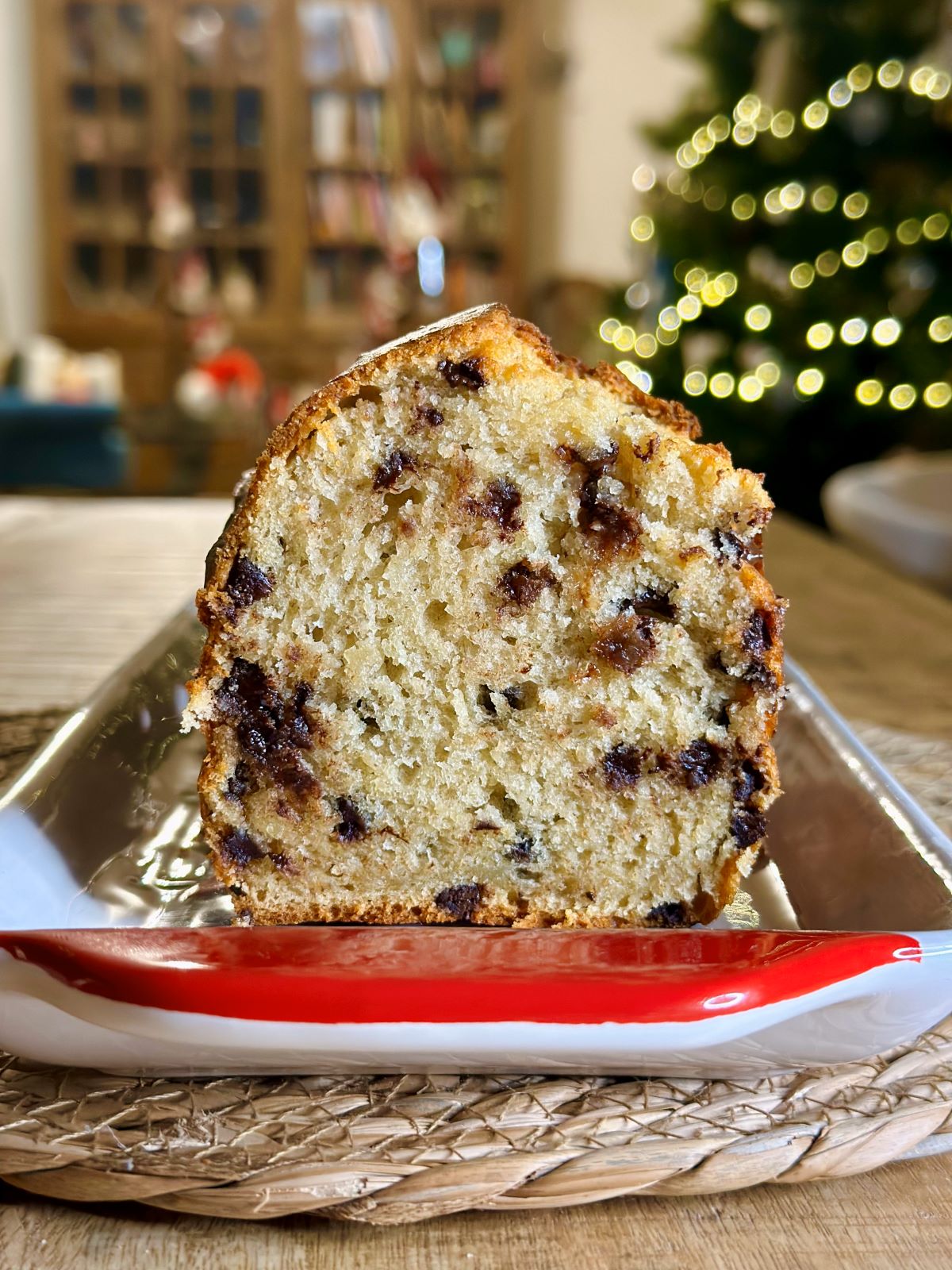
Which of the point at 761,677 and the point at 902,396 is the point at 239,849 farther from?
the point at 902,396

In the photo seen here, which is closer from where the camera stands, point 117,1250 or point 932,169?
point 117,1250

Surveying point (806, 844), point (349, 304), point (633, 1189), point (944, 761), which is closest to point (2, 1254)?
point (633, 1189)

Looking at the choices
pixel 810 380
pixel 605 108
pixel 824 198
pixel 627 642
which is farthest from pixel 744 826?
pixel 605 108

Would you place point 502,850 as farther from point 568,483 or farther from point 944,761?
point 944,761

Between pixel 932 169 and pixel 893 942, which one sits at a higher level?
pixel 932 169

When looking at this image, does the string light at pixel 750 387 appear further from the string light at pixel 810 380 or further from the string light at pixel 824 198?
the string light at pixel 824 198

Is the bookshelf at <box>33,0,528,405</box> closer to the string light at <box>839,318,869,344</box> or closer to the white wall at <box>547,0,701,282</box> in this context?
the white wall at <box>547,0,701,282</box>
